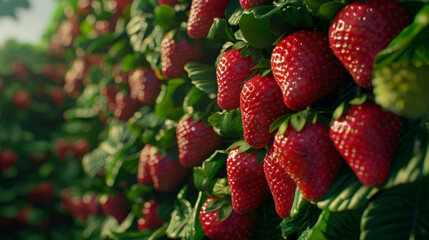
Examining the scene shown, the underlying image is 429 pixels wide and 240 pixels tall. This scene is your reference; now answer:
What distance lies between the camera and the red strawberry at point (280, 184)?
3.36 feet

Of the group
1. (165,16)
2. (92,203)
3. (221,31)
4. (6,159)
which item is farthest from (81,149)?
(221,31)

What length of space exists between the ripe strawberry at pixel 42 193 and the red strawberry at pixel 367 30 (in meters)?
3.95

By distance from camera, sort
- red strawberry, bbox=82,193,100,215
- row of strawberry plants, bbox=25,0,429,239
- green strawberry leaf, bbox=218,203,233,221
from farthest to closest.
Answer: red strawberry, bbox=82,193,100,215, green strawberry leaf, bbox=218,203,233,221, row of strawberry plants, bbox=25,0,429,239

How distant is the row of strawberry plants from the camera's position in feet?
2.59

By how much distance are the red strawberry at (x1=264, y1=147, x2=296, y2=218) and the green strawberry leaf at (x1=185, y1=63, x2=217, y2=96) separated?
1.29 feet

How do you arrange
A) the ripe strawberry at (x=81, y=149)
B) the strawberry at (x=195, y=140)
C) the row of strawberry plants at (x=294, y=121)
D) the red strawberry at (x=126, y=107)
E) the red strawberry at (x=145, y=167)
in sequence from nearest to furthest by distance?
the row of strawberry plants at (x=294, y=121), the strawberry at (x=195, y=140), the red strawberry at (x=145, y=167), the red strawberry at (x=126, y=107), the ripe strawberry at (x=81, y=149)

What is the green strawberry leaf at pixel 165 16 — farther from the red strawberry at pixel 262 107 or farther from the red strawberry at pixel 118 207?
the red strawberry at pixel 118 207

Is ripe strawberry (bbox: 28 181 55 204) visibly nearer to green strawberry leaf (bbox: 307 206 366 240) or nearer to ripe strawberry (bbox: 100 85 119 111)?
ripe strawberry (bbox: 100 85 119 111)

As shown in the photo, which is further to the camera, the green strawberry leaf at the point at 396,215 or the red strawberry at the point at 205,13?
the red strawberry at the point at 205,13

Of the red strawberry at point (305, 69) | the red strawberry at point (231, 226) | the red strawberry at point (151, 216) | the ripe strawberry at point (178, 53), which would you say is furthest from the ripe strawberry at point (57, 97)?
the red strawberry at point (305, 69)

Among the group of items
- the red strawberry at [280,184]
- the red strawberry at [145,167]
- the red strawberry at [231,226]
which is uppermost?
the red strawberry at [280,184]

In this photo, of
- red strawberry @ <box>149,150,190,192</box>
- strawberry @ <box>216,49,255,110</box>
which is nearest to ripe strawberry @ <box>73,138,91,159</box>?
red strawberry @ <box>149,150,190,192</box>

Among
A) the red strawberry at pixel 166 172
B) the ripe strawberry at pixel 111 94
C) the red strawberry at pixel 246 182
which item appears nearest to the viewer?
the red strawberry at pixel 246 182

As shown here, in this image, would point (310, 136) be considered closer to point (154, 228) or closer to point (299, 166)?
point (299, 166)
